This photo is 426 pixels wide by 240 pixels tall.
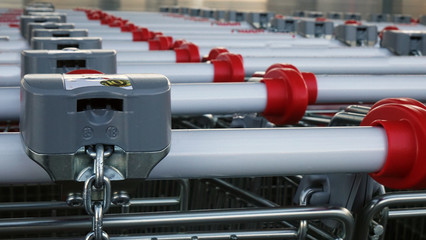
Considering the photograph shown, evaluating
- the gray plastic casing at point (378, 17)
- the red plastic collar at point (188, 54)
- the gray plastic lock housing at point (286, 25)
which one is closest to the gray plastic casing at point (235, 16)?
the gray plastic lock housing at point (286, 25)

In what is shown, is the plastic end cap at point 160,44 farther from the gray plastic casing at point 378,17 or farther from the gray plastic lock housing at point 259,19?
the gray plastic casing at point 378,17

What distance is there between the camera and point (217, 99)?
1.34m

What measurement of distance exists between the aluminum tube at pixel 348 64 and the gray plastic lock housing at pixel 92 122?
1278mm

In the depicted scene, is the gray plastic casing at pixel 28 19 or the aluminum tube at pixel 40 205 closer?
the aluminum tube at pixel 40 205

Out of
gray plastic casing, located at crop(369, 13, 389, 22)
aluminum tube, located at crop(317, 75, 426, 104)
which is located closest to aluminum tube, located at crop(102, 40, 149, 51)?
aluminum tube, located at crop(317, 75, 426, 104)

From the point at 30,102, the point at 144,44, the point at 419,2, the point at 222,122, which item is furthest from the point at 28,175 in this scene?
the point at 419,2

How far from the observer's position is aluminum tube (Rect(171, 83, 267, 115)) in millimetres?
1331

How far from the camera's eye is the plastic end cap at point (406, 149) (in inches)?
33.9

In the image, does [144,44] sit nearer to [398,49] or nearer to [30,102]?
[398,49]

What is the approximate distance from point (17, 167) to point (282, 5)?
15257 mm

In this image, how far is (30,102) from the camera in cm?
71

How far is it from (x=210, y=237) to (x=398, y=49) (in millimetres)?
1856

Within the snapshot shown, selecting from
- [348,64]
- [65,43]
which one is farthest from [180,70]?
[348,64]

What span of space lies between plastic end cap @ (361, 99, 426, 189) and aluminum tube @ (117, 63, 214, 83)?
0.91 metres
